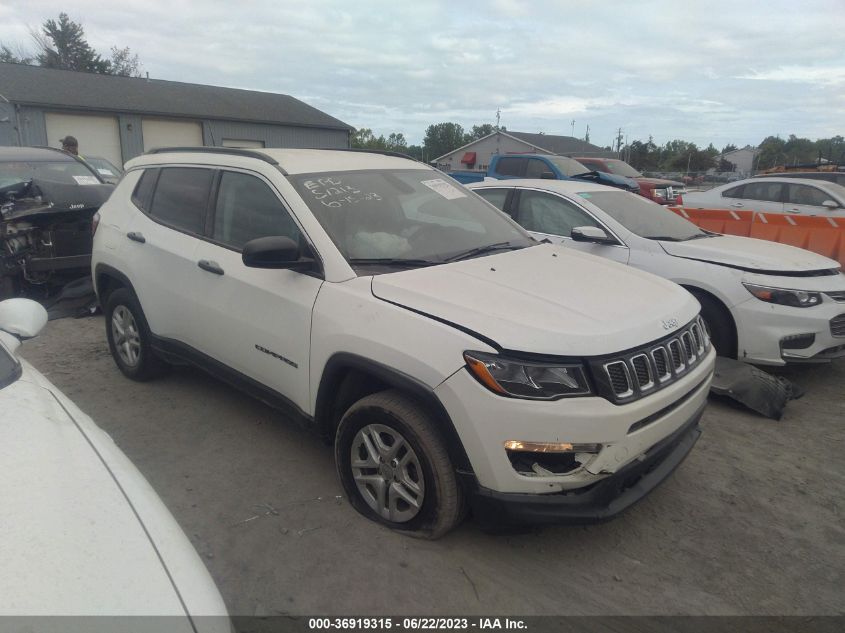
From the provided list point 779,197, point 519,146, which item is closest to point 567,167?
point 779,197

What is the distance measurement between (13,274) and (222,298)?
14.9ft

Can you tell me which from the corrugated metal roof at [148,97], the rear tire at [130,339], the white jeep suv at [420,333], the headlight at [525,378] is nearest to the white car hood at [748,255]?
the white jeep suv at [420,333]

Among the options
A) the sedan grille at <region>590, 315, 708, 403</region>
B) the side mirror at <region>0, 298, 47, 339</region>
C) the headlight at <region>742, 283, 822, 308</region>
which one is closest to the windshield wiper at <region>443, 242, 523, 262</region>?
the sedan grille at <region>590, 315, 708, 403</region>

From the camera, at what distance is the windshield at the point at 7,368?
86.0 inches

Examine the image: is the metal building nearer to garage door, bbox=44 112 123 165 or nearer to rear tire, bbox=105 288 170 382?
garage door, bbox=44 112 123 165

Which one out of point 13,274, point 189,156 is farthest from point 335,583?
point 13,274

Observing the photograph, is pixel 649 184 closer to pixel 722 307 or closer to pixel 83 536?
pixel 722 307

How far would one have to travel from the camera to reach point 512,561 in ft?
9.43

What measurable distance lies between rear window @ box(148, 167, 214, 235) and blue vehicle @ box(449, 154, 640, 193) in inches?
356

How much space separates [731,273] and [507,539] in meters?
3.20

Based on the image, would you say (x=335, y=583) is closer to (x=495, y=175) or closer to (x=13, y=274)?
(x=13, y=274)

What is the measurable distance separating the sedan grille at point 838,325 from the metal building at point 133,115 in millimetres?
21954

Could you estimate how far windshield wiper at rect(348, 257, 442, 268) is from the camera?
321 cm

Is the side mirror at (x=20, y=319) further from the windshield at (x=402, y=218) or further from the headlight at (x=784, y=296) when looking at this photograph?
the headlight at (x=784, y=296)
